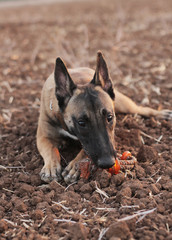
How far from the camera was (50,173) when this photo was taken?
13.4ft

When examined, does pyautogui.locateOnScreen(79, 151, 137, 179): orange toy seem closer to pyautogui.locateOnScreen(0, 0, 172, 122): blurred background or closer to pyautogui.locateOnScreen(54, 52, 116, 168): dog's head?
pyautogui.locateOnScreen(54, 52, 116, 168): dog's head

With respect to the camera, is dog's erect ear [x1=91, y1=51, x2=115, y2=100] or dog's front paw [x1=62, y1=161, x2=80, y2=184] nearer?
dog's front paw [x1=62, y1=161, x2=80, y2=184]

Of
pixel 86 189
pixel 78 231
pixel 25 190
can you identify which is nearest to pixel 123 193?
pixel 86 189

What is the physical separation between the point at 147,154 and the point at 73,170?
98 cm

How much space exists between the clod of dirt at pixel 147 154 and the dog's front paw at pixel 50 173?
103 cm

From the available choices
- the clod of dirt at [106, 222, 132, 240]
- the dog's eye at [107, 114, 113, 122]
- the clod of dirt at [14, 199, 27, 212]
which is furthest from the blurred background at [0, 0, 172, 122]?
the clod of dirt at [106, 222, 132, 240]

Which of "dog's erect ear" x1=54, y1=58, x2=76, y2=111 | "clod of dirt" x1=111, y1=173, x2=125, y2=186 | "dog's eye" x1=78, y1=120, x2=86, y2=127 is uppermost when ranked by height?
"dog's erect ear" x1=54, y1=58, x2=76, y2=111

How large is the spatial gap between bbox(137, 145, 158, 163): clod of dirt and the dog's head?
595 millimetres

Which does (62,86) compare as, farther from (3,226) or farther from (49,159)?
(3,226)

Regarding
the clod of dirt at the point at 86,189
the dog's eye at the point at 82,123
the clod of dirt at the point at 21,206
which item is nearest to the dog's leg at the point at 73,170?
the clod of dirt at the point at 86,189

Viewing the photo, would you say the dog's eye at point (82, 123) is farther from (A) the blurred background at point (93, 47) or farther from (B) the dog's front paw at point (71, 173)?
(A) the blurred background at point (93, 47)

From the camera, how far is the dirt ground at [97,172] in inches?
124

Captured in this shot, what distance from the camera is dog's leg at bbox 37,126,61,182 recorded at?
13.4 feet

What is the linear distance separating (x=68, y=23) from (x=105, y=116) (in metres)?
9.96
